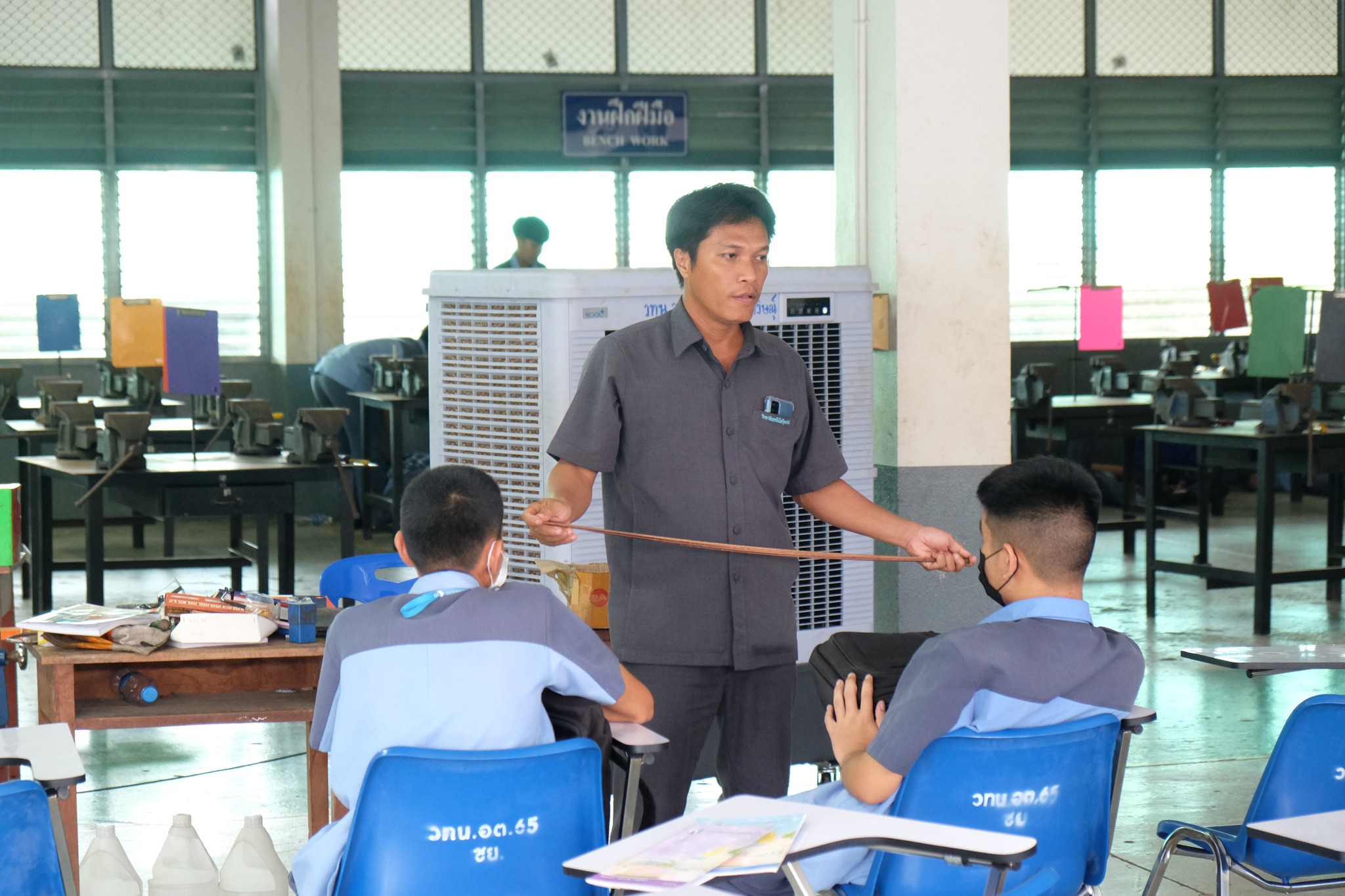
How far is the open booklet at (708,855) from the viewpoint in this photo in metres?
1.59

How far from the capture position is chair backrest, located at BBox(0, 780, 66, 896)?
1.97m

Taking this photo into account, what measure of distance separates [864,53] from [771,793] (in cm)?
269

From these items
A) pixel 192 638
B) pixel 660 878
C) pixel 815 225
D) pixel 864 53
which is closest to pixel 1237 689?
pixel 864 53

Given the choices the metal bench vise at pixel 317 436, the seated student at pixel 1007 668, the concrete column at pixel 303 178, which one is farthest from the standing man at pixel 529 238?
the seated student at pixel 1007 668

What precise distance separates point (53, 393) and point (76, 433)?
147 cm

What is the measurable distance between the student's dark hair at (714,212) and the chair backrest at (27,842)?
1.31 m

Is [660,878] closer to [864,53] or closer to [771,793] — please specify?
[771,793]

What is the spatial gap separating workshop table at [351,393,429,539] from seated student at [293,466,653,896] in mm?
5781

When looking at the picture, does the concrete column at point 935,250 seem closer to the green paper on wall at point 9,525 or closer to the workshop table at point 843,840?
the green paper on wall at point 9,525

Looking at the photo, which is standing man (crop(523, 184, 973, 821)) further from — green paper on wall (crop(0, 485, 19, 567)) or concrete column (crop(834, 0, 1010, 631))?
concrete column (crop(834, 0, 1010, 631))

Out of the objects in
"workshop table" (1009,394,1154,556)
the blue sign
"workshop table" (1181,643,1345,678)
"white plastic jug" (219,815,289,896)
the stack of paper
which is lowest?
"white plastic jug" (219,815,289,896)

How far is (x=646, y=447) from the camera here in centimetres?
269

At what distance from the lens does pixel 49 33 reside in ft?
32.3

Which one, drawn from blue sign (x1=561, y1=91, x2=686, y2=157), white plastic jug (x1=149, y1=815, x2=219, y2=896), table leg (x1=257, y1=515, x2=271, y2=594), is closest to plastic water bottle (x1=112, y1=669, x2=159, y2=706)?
white plastic jug (x1=149, y1=815, x2=219, y2=896)
